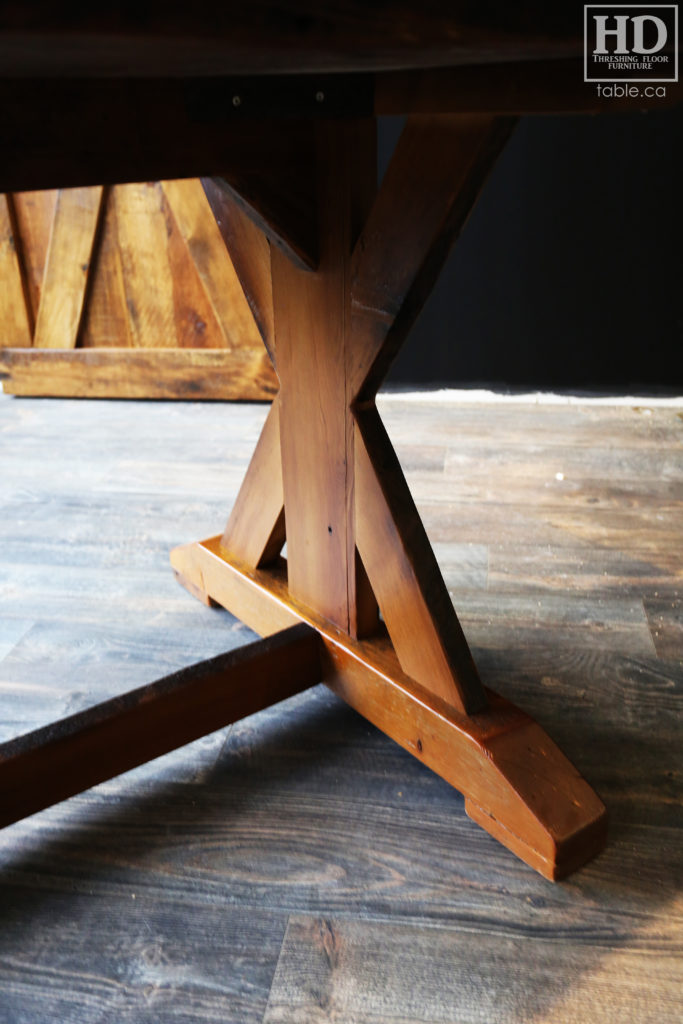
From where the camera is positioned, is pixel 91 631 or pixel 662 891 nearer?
pixel 662 891

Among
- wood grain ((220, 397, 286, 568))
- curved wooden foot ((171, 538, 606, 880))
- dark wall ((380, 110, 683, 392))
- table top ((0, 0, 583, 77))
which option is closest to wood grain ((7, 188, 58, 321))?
dark wall ((380, 110, 683, 392))

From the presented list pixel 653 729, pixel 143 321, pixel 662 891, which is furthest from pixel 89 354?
pixel 662 891

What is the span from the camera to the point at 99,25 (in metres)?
0.45

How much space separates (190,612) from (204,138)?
2.90 ft

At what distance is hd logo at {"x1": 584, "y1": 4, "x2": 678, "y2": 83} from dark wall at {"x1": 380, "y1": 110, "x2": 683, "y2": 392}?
206 cm

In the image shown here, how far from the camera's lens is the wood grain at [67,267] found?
2.85 metres

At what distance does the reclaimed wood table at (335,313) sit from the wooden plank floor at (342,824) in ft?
0.21

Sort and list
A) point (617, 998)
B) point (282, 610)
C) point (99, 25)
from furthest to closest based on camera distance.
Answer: point (282, 610) < point (617, 998) < point (99, 25)

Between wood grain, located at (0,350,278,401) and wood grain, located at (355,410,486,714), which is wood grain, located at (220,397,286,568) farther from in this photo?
wood grain, located at (0,350,278,401)

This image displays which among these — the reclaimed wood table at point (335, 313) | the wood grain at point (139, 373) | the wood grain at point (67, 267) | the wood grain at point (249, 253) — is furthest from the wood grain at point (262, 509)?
the wood grain at point (67, 267)

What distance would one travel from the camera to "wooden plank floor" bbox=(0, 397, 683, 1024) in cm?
89

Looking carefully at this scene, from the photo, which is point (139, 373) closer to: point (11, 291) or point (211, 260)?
point (211, 260)

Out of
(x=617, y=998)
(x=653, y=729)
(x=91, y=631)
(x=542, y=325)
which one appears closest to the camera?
(x=617, y=998)

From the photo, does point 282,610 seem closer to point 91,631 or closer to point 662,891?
point 91,631
